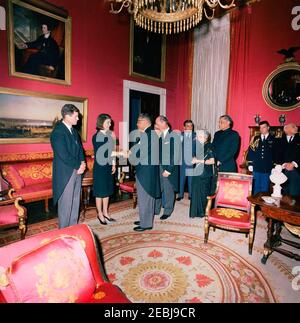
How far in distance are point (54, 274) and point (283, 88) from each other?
6.13 meters

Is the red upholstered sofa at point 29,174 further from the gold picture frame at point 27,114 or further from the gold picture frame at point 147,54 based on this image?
the gold picture frame at point 147,54

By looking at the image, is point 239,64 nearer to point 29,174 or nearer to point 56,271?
point 29,174

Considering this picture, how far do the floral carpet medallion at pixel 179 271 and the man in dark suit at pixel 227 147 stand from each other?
1.85 m

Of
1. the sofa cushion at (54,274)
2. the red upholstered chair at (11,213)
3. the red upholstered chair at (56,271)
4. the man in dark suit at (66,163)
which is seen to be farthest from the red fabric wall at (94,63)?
the sofa cushion at (54,274)

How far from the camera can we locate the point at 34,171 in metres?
5.09

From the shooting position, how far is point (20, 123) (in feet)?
15.7

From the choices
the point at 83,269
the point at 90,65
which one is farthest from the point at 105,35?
the point at 83,269

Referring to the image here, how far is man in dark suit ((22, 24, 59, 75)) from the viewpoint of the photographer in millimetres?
4820

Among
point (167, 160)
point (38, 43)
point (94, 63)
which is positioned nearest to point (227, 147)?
point (167, 160)

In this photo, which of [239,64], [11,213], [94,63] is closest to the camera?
[11,213]

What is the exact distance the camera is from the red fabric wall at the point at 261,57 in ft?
18.3

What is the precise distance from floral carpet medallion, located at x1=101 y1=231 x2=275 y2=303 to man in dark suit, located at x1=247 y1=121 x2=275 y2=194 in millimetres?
1949

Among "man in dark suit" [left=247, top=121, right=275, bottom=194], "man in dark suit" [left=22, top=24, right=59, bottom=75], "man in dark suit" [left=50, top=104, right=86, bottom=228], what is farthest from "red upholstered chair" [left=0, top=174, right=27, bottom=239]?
"man in dark suit" [left=247, top=121, right=275, bottom=194]

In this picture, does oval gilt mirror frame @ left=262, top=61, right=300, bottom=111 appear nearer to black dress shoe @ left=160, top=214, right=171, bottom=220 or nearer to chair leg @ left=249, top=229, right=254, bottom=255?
chair leg @ left=249, top=229, right=254, bottom=255
